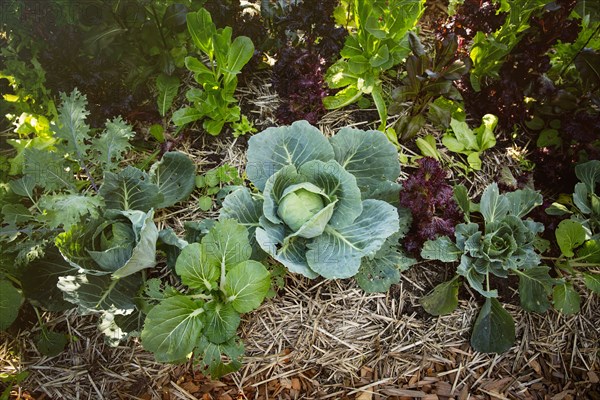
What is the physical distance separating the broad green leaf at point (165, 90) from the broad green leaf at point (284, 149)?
28.6 inches

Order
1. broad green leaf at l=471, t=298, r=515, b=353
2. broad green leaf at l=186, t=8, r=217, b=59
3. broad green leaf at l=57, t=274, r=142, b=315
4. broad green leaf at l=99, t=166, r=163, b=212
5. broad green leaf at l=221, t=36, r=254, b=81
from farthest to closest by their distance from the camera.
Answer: broad green leaf at l=221, t=36, r=254, b=81 → broad green leaf at l=186, t=8, r=217, b=59 → broad green leaf at l=471, t=298, r=515, b=353 → broad green leaf at l=99, t=166, r=163, b=212 → broad green leaf at l=57, t=274, r=142, b=315

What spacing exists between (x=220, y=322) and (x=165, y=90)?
4.29 ft

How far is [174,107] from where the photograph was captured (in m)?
2.64

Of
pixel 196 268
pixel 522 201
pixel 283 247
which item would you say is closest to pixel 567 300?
pixel 522 201

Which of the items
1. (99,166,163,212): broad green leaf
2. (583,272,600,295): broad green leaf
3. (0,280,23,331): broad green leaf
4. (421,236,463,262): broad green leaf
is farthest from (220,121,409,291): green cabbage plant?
(0,280,23,331): broad green leaf

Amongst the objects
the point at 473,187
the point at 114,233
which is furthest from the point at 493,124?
the point at 114,233

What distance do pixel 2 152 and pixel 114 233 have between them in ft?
3.47

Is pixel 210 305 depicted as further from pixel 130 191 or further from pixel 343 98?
pixel 343 98

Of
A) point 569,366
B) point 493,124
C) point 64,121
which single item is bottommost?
point 569,366

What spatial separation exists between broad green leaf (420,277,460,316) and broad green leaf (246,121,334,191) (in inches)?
30.7

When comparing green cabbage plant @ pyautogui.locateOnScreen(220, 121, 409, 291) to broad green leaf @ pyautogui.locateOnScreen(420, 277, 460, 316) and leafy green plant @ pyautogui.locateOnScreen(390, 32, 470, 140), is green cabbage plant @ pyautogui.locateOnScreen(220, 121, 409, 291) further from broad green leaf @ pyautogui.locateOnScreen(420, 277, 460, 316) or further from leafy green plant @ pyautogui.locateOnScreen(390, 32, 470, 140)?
leafy green plant @ pyautogui.locateOnScreen(390, 32, 470, 140)

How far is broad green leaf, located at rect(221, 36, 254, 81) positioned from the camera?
2.34 m

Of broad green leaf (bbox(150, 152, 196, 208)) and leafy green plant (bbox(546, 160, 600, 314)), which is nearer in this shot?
leafy green plant (bbox(546, 160, 600, 314))

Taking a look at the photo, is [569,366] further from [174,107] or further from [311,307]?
[174,107]
